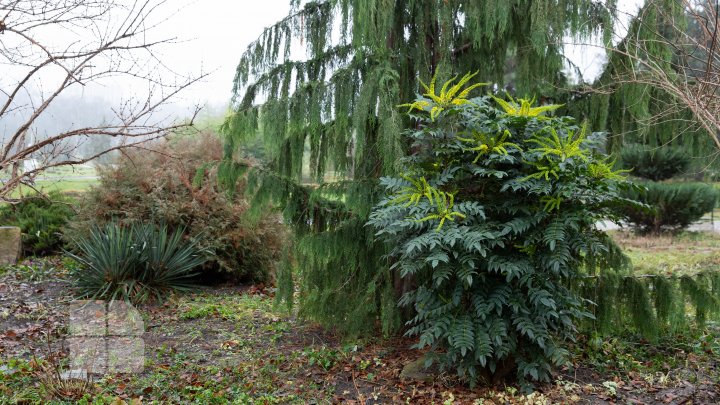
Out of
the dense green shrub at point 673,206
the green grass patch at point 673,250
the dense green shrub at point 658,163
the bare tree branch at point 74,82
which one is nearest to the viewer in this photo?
the bare tree branch at point 74,82

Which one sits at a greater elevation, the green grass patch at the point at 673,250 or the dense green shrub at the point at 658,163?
the dense green shrub at the point at 658,163

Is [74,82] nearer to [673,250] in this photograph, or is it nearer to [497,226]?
[497,226]

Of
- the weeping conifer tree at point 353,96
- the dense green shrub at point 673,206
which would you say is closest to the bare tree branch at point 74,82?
the weeping conifer tree at point 353,96

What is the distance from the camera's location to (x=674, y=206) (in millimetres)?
12703

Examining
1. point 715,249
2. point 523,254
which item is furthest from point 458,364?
point 715,249

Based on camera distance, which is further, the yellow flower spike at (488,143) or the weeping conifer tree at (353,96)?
the weeping conifer tree at (353,96)

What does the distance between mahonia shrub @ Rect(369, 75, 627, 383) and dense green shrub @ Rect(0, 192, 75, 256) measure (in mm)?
7458

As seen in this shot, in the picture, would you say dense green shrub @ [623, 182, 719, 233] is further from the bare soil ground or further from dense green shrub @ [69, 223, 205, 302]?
dense green shrub @ [69, 223, 205, 302]

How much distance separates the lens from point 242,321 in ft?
20.7

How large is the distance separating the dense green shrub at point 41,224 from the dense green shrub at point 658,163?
12.9 m

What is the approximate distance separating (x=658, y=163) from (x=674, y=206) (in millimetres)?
3174

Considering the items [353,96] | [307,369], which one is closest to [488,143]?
[353,96]

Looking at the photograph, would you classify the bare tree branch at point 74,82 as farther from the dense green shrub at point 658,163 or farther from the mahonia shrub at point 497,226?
the dense green shrub at point 658,163

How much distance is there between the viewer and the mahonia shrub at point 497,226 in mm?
3750
